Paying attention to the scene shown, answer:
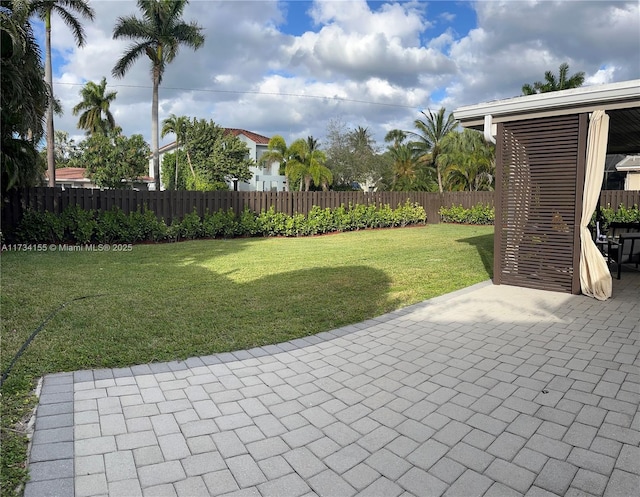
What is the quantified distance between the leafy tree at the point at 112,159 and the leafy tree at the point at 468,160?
75.0 ft

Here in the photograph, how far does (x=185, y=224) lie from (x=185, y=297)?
7835mm

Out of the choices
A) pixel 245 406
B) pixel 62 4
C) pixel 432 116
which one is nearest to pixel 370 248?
pixel 245 406

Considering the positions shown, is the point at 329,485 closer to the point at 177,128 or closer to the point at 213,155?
the point at 213,155

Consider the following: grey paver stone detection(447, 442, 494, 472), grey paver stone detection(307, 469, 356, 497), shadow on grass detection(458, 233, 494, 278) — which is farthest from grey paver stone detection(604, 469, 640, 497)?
shadow on grass detection(458, 233, 494, 278)

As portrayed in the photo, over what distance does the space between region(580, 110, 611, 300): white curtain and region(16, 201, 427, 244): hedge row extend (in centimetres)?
1051

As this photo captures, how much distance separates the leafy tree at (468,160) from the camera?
28062 millimetres

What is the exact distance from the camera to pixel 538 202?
6.48m

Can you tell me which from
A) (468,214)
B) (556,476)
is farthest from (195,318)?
(468,214)

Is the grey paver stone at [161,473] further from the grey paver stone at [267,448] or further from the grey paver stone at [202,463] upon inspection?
the grey paver stone at [267,448]

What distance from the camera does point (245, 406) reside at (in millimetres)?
2896

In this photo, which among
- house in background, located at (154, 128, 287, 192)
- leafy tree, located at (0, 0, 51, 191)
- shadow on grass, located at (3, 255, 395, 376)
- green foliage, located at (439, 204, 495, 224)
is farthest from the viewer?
house in background, located at (154, 128, 287, 192)

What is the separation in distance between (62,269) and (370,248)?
7.42 metres

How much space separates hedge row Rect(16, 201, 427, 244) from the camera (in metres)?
10.9

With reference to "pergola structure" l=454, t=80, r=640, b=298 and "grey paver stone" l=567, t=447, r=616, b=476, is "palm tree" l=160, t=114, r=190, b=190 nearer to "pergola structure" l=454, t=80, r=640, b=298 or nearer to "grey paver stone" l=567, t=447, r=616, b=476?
"pergola structure" l=454, t=80, r=640, b=298
